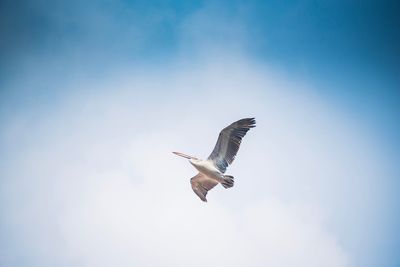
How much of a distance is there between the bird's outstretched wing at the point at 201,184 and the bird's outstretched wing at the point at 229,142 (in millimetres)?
1103

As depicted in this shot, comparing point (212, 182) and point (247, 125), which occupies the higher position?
point (247, 125)

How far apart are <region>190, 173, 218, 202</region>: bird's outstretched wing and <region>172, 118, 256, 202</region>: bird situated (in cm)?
12

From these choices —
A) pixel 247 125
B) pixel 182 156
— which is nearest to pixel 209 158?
pixel 182 156

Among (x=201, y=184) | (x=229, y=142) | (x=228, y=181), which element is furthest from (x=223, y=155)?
(x=201, y=184)

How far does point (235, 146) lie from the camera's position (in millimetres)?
15875

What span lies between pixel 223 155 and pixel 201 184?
1.95 m

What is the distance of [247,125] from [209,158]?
7.45ft

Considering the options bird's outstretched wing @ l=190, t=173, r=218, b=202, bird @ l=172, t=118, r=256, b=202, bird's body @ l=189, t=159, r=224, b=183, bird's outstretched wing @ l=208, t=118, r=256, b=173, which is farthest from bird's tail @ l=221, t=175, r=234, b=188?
bird's outstretched wing @ l=190, t=173, r=218, b=202

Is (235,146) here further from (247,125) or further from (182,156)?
(182,156)

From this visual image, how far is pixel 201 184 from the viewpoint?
1739 cm

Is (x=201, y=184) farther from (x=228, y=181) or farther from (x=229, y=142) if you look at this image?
(x=229, y=142)

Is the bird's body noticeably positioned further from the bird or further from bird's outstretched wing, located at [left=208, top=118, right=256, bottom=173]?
bird's outstretched wing, located at [left=208, top=118, right=256, bottom=173]

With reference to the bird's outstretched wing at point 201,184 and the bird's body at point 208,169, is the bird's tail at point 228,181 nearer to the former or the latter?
the bird's body at point 208,169

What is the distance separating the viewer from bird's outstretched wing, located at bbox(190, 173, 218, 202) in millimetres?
17125
